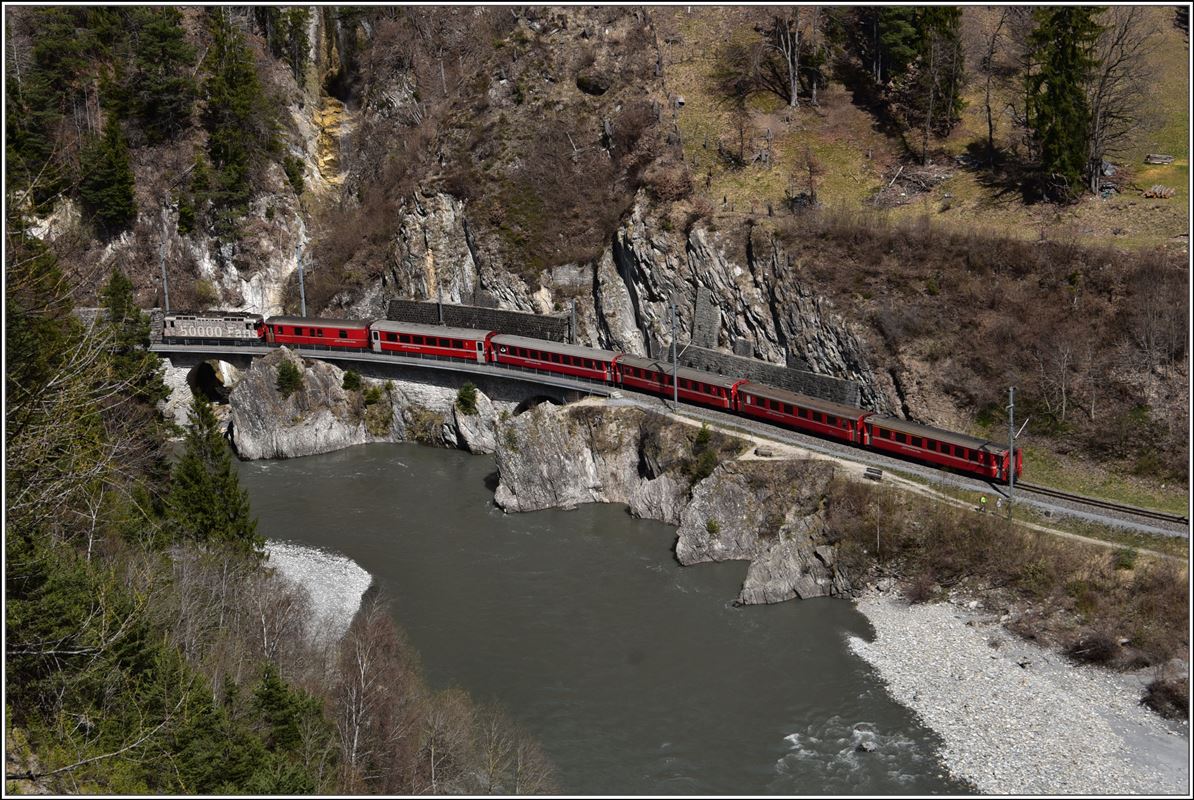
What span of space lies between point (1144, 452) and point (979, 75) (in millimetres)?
A: 33392

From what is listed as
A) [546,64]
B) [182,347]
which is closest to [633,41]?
[546,64]

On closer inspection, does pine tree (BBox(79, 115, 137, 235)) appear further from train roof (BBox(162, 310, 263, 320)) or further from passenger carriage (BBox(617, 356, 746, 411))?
passenger carriage (BBox(617, 356, 746, 411))

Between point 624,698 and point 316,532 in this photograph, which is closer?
point 624,698

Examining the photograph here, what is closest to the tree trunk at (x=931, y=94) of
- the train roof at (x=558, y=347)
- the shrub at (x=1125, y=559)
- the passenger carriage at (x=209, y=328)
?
the train roof at (x=558, y=347)

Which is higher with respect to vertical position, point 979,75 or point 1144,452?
point 979,75

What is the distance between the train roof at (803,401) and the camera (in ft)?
164

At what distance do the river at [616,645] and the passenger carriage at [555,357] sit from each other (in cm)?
718

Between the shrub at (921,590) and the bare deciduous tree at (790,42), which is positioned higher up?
the bare deciduous tree at (790,42)

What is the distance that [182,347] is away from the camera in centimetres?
6631

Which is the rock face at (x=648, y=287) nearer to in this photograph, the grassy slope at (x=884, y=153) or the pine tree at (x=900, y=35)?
the grassy slope at (x=884, y=153)

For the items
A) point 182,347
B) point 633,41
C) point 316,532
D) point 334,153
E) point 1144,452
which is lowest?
point 316,532

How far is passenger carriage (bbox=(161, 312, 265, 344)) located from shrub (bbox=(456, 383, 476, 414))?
14487 mm

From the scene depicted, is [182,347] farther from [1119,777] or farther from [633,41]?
[1119,777]

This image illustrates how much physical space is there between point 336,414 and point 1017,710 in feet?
136
